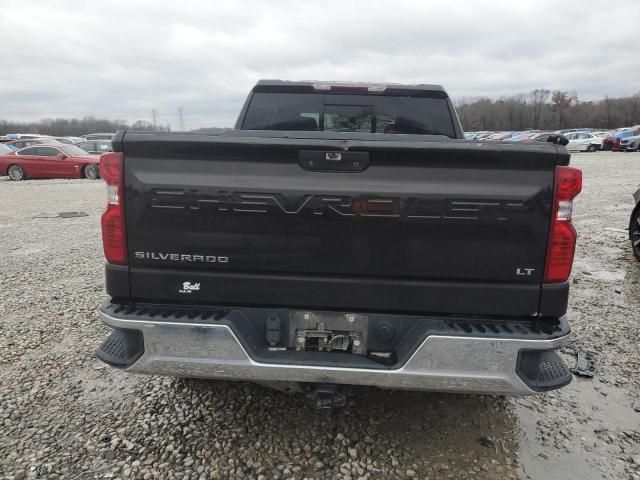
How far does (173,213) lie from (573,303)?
174 inches

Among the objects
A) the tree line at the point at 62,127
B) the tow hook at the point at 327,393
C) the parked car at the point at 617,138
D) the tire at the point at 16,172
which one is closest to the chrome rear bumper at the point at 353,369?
the tow hook at the point at 327,393

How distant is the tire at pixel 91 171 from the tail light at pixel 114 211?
18.1 metres

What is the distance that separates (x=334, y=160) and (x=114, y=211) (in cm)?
110

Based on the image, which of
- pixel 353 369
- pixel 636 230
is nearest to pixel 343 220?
pixel 353 369

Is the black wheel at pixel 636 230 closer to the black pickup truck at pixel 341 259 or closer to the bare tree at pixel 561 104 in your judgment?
the black pickup truck at pixel 341 259

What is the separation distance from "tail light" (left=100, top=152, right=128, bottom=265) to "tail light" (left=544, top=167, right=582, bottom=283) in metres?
2.03

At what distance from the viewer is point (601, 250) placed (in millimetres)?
7184

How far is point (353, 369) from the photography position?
89.0 inches

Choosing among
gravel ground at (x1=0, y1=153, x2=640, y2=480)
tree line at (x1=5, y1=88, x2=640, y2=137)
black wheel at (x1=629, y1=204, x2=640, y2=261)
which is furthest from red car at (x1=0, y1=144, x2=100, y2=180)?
tree line at (x1=5, y1=88, x2=640, y2=137)

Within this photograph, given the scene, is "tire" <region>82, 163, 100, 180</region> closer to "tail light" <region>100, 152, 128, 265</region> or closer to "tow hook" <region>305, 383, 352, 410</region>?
"tail light" <region>100, 152, 128, 265</region>

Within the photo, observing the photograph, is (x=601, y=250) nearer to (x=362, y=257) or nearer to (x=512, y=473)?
(x=512, y=473)

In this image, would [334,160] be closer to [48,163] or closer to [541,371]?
[541,371]

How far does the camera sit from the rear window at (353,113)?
4.14 metres

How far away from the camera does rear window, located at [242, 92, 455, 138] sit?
13.6ft
